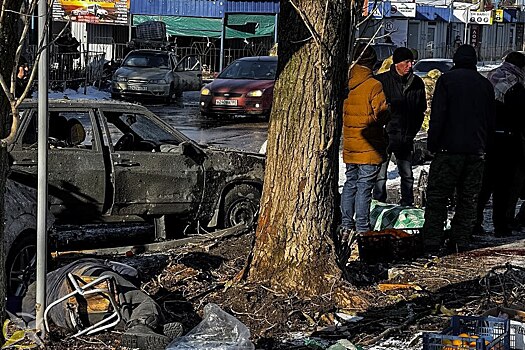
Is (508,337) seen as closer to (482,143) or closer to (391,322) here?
(391,322)

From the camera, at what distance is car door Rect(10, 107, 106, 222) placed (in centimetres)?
884

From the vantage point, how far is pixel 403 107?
428 inches

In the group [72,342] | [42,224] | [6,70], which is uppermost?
[6,70]

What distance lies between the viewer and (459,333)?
18.4ft

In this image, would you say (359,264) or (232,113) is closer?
(359,264)

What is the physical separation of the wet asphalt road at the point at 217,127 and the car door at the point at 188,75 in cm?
156

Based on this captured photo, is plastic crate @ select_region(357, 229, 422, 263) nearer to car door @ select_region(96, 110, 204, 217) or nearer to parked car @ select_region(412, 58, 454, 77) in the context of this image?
car door @ select_region(96, 110, 204, 217)

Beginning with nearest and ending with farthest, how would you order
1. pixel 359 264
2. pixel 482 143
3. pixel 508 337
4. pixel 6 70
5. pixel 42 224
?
pixel 6 70 → pixel 508 337 → pixel 42 224 → pixel 359 264 → pixel 482 143

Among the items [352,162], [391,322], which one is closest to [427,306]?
[391,322]

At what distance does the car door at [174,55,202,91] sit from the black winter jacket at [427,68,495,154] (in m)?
20.4

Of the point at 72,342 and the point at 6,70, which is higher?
the point at 6,70

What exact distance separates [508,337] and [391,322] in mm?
1540

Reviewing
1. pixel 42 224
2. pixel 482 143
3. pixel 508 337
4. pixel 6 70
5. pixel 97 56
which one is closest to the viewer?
pixel 6 70

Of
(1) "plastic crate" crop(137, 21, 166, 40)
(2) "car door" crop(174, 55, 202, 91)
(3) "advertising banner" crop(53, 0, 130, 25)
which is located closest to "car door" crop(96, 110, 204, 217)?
(2) "car door" crop(174, 55, 202, 91)
